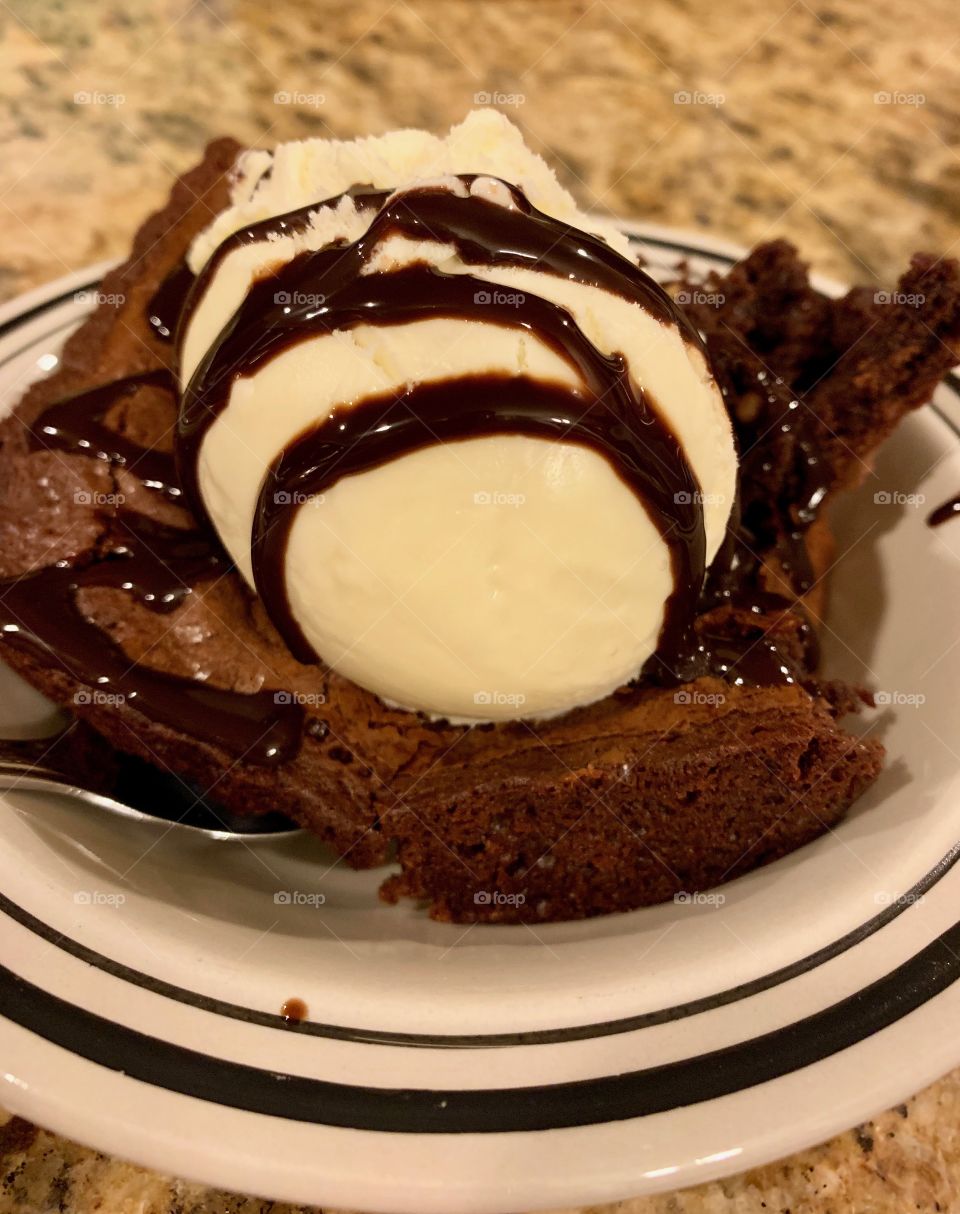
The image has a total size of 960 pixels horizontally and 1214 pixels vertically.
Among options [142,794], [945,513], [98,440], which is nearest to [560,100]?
[945,513]

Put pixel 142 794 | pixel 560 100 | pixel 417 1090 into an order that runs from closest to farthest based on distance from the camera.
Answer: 1. pixel 417 1090
2. pixel 142 794
3. pixel 560 100

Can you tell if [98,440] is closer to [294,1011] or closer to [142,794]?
[142,794]

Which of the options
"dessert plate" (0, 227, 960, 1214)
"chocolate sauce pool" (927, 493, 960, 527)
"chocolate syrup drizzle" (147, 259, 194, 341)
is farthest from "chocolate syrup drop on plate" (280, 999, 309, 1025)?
"chocolate sauce pool" (927, 493, 960, 527)

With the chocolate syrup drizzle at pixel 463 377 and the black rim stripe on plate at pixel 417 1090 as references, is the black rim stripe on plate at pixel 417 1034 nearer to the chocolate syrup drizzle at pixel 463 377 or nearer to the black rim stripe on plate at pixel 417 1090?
the black rim stripe on plate at pixel 417 1090

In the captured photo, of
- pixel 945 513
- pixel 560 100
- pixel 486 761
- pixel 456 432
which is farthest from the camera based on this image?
pixel 560 100

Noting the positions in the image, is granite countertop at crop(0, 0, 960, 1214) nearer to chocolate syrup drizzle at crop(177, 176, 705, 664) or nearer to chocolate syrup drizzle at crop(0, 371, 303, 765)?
chocolate syrup drizzle at crop(0, 371, 303, 765)

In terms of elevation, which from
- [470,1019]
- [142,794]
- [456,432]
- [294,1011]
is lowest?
[142,794]

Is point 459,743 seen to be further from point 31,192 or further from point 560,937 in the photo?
point 31,192
